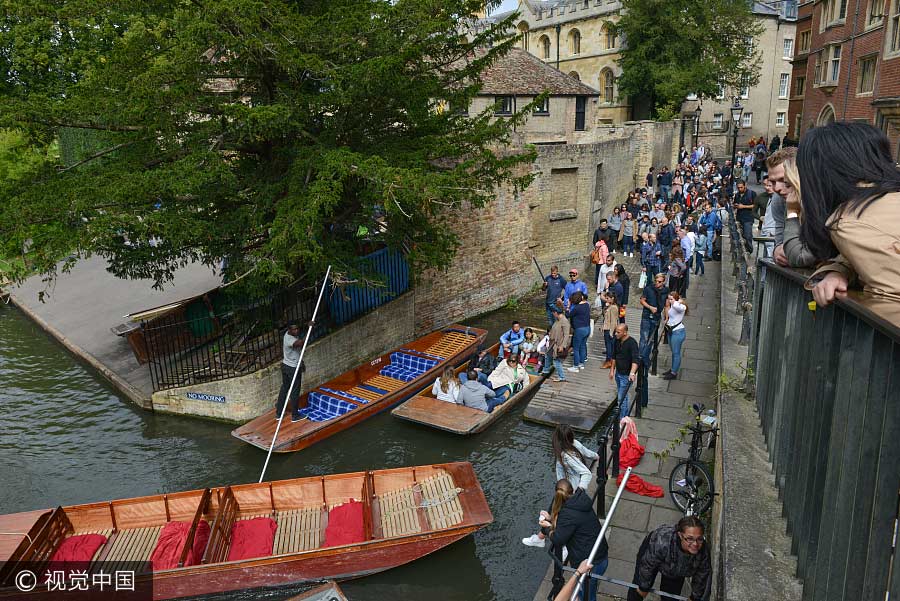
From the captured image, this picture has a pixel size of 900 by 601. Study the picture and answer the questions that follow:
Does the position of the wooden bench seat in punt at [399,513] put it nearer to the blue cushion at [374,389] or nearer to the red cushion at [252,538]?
the red cushion at [252,538]

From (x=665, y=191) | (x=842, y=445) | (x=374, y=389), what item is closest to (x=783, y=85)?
(x=665, y=191)

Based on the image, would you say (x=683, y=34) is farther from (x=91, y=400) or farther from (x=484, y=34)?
(x=91, y=400)

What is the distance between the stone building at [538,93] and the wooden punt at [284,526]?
16120mm

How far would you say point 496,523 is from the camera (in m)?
9.16

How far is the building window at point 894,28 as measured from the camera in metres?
17.2

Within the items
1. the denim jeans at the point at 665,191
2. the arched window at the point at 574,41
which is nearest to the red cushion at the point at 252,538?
the denim jeans at the point at 665,191

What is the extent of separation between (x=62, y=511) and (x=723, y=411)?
26.5 feet

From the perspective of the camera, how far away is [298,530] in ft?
27.7

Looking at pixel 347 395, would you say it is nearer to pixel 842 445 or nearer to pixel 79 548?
pixel 79 548

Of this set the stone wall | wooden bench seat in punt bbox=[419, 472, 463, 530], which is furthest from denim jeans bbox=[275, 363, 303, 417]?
wooden bench seat in punt bbox=[419, 472, 463, 530]

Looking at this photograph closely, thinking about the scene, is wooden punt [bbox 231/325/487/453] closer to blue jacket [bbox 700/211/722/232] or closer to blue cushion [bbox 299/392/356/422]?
blue cushion [bbox 299/392/356/422]

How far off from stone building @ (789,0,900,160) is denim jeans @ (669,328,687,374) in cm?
772

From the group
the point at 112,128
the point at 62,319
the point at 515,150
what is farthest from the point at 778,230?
the point at 62,319

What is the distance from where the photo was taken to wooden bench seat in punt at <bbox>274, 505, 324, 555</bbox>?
8094 millimetres
